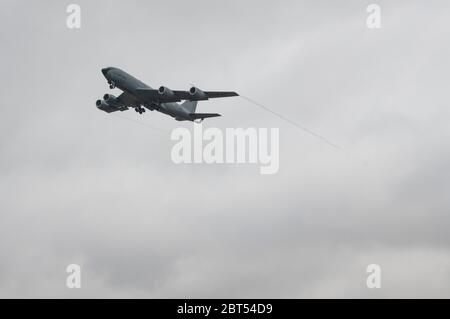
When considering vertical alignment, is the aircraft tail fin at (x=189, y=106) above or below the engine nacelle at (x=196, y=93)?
above

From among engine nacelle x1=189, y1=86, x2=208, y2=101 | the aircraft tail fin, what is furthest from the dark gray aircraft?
the aircraft tail fin

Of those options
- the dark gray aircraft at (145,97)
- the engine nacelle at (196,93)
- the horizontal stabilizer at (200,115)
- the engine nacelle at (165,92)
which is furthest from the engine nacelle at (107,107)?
the engine nacelle at (196,93)

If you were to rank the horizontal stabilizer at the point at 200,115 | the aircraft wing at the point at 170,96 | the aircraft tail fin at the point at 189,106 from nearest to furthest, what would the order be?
the aircraft wing at the point at 170,96 → the horizontal stabilizer at the point at 200,115 → the aircraft tail fin at the point at 189,106

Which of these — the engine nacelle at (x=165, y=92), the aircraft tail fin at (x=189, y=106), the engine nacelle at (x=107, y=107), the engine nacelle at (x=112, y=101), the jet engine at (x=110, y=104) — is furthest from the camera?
the aircraft tail fin at (x=189, y=106)

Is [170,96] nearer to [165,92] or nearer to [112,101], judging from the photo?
[165,92]

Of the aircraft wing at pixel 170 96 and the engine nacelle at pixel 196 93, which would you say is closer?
the engine nacelle at pixel 196 93

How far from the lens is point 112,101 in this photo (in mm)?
121062

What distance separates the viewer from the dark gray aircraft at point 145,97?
112m

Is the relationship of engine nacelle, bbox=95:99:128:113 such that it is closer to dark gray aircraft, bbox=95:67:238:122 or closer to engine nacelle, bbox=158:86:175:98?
dark gray aircraft, bbox=95:67:238:122

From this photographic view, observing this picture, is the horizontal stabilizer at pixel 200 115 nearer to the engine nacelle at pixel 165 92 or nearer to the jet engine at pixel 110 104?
the engine nacelle at pixel 165 92
